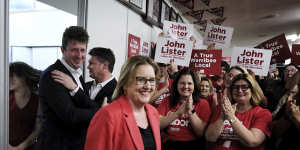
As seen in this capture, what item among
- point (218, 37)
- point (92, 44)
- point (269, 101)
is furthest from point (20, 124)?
point (218, 37)

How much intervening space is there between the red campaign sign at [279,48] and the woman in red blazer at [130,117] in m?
2.77

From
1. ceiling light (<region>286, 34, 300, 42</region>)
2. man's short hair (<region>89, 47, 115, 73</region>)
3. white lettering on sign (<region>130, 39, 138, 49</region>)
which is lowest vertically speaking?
man's short hair (<region>89, 47, 115, 73</region>)

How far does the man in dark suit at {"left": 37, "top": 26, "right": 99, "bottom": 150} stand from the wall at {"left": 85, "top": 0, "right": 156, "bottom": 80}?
0.94 meters

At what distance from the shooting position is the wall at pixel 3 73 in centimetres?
157

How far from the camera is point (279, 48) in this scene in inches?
143

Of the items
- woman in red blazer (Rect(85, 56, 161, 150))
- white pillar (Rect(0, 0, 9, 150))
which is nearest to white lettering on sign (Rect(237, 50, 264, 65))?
woman in red blazer (Rect(85, 56, 161, 150))

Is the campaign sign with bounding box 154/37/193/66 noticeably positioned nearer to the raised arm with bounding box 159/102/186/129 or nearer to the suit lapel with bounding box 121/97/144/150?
the raised arm with bounding box 159/102/186/129

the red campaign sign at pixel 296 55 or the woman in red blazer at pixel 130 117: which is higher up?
the red campaign sign at pixel 296 55

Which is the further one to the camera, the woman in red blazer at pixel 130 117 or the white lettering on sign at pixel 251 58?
the white lettering on sign at pixel 251 58

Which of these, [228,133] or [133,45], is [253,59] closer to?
[228,133]

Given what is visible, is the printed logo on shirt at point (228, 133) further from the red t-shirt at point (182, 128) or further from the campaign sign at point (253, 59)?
the campaign sign at point (253, 59)

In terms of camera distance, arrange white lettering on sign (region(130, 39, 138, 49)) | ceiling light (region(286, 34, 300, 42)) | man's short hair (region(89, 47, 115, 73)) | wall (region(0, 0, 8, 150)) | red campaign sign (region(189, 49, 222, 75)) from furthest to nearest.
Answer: ceiling light (region(286, 34, 300, 42)) → white lettering on sign (region(130, 39, 138, 49)) → red campaign sign (region(189, 49, 222, 75)) → man's short hair (region(89, 47, 115, 73)) → wall (region(0, 0, 8, 150))

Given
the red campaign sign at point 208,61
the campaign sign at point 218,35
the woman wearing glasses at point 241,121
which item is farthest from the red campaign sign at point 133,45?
the woman wearing glasses at point 241,121

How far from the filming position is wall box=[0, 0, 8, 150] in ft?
5.16
